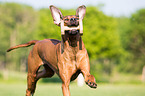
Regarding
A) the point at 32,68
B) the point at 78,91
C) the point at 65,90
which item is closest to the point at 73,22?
the point at 65,90

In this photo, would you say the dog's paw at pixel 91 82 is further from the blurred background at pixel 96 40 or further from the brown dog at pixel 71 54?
the blurred background at pixel 96 40

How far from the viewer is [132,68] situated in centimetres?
4797

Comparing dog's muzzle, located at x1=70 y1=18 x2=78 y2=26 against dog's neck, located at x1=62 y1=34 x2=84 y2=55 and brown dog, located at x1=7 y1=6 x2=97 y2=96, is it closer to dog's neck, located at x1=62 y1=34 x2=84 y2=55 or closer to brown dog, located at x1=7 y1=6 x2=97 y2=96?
brown dog, located at x1=7 y1=6 x2=97 y2=96

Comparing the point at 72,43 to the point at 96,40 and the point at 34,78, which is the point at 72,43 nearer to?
the point at 34,78

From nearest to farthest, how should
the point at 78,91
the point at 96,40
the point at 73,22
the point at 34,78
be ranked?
the point at 73,22 < the point at 34,78 < the point at 78,91 < the point at 96,40

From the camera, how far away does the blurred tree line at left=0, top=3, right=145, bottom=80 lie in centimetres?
3853

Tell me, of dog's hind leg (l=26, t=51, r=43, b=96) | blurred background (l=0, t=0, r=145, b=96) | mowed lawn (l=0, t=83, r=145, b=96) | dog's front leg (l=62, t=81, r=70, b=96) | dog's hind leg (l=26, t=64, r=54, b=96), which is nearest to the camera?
dog's front leg (l=62, t=81, r=70, b=96)

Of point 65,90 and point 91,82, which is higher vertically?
point 91,82

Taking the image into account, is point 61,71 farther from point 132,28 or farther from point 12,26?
point 12,26

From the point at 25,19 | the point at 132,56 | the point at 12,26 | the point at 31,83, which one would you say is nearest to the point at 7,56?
the point at 12,26

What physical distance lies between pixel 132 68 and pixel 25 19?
79.0 feet

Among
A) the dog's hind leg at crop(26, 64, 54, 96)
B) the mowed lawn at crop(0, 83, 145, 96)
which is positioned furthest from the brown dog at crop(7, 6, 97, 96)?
the mowed lawn at crop(0, 83, 145, 96)

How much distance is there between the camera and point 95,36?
38594 millimetres

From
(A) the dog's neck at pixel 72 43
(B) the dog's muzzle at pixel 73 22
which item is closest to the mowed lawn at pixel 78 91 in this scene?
(A) the dog's neck at pixel 72 43
